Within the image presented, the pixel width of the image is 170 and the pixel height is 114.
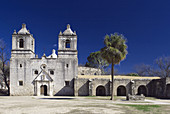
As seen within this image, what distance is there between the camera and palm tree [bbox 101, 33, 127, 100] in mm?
21781

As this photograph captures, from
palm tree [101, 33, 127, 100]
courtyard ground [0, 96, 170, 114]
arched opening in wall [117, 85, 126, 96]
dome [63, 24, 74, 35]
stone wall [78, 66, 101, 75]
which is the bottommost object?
arched opening in wall [117, 85, 126, 96]

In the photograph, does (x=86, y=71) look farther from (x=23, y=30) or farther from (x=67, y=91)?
(x=23, y=30)

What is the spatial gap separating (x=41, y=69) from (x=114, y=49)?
14.7 meters

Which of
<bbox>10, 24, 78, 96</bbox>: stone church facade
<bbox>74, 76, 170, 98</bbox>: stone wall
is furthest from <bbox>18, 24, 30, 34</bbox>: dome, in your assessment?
<bbox>74, 76, 170, 98</bbox>: stone wall

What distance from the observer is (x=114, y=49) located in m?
21.7

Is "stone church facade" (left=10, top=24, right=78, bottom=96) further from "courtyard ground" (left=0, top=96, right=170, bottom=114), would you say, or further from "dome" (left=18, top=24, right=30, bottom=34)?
"courtyard ground" (left=0, top=96, right=170, bottom=114)

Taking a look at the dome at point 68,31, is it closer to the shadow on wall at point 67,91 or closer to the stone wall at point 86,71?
the shadow on wall at point 67,91

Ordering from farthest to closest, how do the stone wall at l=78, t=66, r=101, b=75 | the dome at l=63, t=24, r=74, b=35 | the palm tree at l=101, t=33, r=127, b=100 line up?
the stone wall at l=78, t=66, r=101, b=75, the dome at l=63, t=24, r=74, b=35, the palm tree at l=101, t=33, r=127, b=100

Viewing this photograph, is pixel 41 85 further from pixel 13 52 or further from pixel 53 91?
pixel 13 52

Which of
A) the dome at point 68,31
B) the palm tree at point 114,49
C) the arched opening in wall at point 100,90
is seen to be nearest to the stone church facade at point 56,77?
the dome at point 68,31

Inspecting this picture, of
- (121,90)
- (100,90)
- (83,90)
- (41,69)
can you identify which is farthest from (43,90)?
(121,90)

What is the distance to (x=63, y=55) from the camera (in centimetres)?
3102

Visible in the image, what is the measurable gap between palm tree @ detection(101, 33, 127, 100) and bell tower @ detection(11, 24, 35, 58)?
14.9 m

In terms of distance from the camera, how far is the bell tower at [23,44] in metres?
30.8
